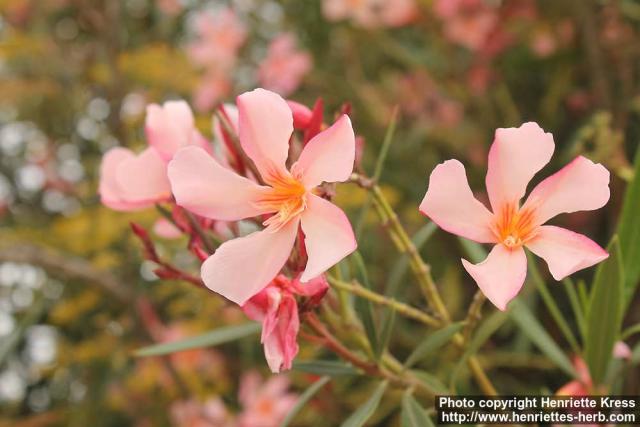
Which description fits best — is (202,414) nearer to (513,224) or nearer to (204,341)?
(204,341)

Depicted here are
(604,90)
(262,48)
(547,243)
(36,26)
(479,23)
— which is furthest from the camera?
(262,48)

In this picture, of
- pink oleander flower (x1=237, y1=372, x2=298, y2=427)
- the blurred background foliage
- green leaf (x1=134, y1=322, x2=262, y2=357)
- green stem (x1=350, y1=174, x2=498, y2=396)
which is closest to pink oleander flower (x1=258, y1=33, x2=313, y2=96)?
the blurred background foliage

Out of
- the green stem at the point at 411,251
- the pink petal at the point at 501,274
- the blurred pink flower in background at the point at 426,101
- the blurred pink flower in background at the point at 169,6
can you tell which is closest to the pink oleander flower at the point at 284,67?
the blurred pink flower in background at the point at 426,101

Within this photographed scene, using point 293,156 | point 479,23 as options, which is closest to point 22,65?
point 479,23

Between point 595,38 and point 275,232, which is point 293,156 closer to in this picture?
point 275,232

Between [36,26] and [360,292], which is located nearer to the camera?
[360,292]

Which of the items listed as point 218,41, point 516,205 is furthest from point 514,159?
point 218,41

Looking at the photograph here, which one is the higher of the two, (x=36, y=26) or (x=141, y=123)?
(x=36, y=26)
